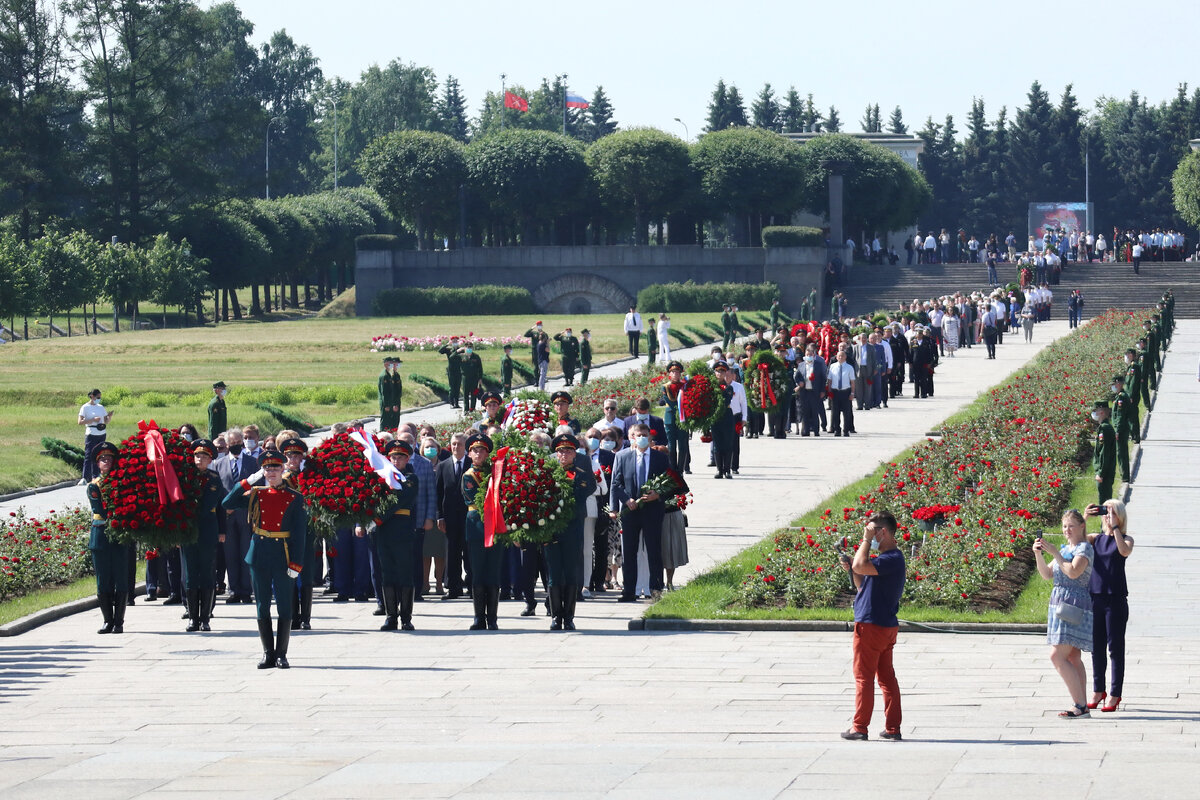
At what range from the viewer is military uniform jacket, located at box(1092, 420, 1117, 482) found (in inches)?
827

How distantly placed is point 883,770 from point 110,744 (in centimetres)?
456

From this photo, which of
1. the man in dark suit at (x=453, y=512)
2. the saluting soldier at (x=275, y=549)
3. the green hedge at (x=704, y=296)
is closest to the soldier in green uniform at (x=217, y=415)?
the man in dark suit at (x=453, y=512)

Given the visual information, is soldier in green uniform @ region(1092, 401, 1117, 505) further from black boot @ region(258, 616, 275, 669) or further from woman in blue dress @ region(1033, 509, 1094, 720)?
black boot @ region(258, 616, 275, 669)

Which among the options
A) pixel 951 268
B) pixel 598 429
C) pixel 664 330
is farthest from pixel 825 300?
pixel 598 429

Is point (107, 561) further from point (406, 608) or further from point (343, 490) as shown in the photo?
point (406, 608)

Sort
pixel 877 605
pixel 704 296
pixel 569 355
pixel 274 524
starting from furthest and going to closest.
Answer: pixel 704 296 → pixel 569 355 → pixel 274 524 → pixel 877 605

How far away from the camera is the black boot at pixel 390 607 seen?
49.0 ft

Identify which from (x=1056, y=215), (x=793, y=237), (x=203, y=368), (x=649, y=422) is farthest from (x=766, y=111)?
(x=649, y=422)

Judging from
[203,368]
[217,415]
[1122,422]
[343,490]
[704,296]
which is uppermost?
[704,296]

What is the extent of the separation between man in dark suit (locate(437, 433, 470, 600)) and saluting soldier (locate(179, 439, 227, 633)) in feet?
6.52

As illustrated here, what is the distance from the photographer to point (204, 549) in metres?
15.4

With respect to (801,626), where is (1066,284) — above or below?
above

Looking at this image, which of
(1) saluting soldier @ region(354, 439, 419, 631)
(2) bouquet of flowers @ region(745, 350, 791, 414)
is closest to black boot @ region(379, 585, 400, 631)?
(1) saluting soldier @ region(354, 439, 419, 631)

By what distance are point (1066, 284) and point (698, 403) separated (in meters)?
51.8
